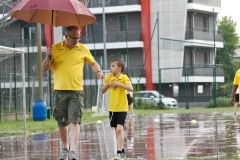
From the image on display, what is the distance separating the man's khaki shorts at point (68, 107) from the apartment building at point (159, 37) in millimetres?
40107

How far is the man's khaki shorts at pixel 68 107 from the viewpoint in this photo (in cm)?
A: 937

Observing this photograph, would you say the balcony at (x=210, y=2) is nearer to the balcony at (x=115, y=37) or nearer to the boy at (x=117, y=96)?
the balcony at (x=115, y=37)

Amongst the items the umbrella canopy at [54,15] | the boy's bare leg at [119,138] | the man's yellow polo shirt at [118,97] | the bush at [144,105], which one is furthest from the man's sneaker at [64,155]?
the bush at [144,105]

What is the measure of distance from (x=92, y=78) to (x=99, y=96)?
16.3 feet

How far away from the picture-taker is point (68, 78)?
31.0 feet

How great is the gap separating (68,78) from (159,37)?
4113 cm

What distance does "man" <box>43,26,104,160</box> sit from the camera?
30.9 feet

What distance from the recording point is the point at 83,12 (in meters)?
9.51

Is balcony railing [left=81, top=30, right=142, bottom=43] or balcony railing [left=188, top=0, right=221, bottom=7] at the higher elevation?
balcony railing [left=188, top=0, right=221, bottom=7]

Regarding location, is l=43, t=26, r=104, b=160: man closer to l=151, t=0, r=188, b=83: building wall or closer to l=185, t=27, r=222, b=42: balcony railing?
l=151, t=0, r=188, b=83: building wall

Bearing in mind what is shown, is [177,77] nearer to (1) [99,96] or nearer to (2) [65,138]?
(1) [99,96]

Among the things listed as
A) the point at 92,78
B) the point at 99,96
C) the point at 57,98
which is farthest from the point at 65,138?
the point at 92,78

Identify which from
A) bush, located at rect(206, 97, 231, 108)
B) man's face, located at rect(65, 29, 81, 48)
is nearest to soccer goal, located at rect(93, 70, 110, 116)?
bush, located at rect(206, 97, 231, 108)

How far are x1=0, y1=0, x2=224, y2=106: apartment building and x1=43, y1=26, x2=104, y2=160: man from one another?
40100 millimetres
